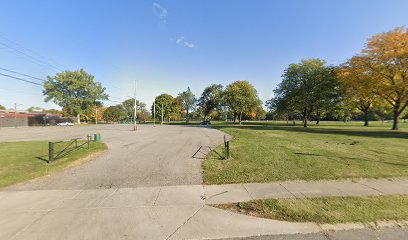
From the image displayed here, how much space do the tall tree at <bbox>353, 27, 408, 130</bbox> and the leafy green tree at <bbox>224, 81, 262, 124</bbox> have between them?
2825 cm

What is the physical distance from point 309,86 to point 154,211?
34204 millimetres

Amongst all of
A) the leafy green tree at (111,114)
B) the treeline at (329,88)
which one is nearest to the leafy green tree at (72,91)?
the treeline at (329,88)

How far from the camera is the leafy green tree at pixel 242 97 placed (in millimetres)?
49969

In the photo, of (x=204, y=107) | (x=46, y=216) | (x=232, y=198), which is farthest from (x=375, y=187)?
(x=204, y=107)

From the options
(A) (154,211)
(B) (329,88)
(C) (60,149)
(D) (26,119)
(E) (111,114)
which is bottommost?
(A) (154,211)

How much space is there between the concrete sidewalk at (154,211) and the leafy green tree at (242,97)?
4494cm

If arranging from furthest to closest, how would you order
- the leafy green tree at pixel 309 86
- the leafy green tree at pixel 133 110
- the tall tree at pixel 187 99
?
the leafy green tree at pixel 133 110, the tall tree at pixel 187 99, the leafy green tree at pixel 309 86

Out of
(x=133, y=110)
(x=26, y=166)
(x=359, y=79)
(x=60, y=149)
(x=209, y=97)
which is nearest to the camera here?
(x=26, y=166)

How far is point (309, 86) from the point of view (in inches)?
1207

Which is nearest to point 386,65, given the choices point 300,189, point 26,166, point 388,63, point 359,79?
point 388,63

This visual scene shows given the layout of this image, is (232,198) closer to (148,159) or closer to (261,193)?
(261,193)

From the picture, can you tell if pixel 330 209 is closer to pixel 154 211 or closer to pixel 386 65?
pixel 154 211

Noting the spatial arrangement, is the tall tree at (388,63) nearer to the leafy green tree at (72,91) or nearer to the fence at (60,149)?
the fence at (60,149)

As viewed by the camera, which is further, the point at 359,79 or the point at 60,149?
the point at 359,79
